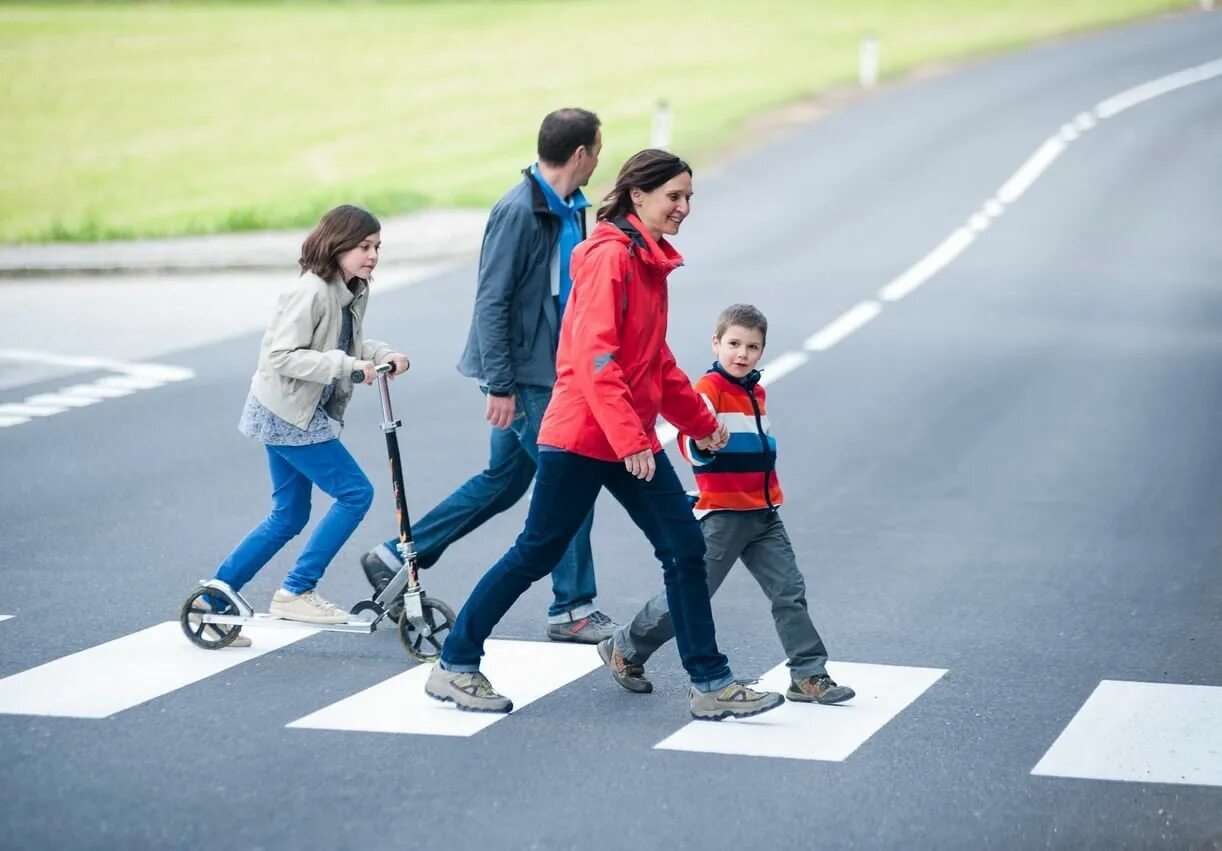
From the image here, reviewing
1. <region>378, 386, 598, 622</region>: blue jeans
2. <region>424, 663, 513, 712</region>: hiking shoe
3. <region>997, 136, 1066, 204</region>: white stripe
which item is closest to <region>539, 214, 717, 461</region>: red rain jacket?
<region>424, 663, 513, 712</region>: hiking shoe

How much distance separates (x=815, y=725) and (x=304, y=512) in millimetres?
2406

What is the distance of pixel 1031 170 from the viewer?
102ft

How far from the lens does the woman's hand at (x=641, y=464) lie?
700 cm

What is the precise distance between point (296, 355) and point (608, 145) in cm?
2527

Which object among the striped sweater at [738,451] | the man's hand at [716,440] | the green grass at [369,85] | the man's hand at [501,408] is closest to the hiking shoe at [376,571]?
the man's hand at [501,408]

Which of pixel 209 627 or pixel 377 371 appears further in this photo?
pixel 209 627

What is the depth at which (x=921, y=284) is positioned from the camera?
21.8 metres

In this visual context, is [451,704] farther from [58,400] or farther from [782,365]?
[782,365]

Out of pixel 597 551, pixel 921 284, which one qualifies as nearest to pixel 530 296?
pixel 597 551

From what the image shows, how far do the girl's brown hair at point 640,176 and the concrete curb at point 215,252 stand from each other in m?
14.6

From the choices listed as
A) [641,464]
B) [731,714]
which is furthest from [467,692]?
[641,464]

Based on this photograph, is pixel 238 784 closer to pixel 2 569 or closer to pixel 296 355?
pixel 296 355

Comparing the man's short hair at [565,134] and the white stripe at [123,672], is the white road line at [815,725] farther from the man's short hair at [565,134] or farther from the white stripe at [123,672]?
the man's short hair at [565,134]

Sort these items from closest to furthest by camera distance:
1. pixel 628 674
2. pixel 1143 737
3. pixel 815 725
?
pixel 1143 737 < pixel 815 725 < pixel 628 674
